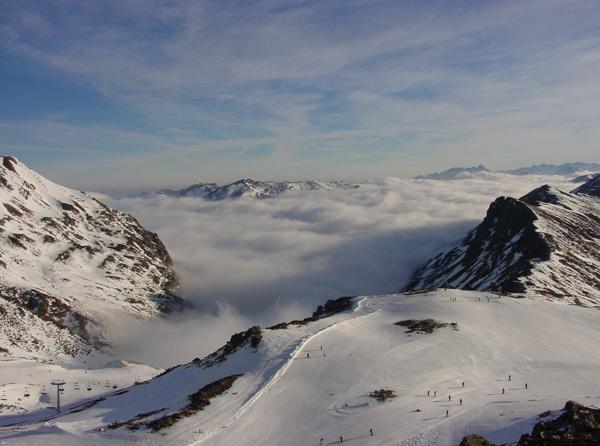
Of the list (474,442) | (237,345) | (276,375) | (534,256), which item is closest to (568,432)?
(474,442)

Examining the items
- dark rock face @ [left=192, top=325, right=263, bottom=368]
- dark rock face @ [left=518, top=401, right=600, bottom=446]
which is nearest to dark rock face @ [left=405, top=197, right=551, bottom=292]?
dark rock face @ [left=192, top=325, right=263, bottom=368]

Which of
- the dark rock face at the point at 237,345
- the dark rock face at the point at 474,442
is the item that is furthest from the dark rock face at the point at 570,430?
the dark rock face at the point at 237,345

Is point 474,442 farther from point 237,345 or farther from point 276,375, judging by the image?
point 237,345

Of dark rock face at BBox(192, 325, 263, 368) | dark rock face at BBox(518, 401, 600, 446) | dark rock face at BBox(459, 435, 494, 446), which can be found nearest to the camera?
dark rock face at BBox(518, 401, 600, 446)

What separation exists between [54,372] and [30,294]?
2831 inches

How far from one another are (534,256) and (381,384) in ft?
336

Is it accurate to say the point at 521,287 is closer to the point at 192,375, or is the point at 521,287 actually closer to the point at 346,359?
the point at 346,359

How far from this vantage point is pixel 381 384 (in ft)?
150

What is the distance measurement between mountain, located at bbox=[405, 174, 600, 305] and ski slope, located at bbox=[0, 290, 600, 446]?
36794 mm

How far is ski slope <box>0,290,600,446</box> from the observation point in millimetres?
37312

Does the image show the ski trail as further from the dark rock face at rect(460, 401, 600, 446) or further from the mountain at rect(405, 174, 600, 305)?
the mountain at rect(405, 174, 600, 305)

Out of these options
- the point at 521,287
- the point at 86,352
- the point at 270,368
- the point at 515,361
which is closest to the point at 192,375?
the point at 270,368

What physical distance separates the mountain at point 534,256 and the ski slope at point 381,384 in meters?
36.8

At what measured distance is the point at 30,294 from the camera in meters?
160
